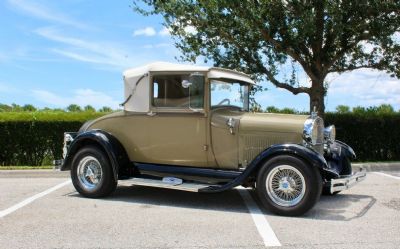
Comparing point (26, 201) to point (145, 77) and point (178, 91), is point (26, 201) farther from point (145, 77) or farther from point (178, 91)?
point (178, 91)

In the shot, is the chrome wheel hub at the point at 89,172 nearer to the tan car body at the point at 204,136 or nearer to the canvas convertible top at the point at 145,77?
the tan car body at the point at 204,136

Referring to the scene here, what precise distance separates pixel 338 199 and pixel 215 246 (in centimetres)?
353

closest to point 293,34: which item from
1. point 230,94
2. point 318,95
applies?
point 318,95

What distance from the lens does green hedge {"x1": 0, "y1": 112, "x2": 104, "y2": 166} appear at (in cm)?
1323

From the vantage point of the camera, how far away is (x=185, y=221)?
641 centimetres

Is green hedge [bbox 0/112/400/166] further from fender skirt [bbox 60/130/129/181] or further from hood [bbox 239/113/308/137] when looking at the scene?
hood [bbox 239/113/308/137]

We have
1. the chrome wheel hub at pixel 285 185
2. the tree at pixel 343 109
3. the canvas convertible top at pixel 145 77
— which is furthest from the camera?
the tree at pixel 343 109

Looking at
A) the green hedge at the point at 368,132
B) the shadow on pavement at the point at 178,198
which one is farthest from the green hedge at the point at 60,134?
the shadow on pavement at the point at 178,198

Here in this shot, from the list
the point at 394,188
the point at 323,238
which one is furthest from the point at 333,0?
the point at 323,238

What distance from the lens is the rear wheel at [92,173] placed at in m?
7.93

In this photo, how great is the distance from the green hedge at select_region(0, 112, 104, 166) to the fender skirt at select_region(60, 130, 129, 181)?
503 cm

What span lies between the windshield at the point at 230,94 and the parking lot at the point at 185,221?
4.98 ft

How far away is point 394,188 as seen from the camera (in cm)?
917

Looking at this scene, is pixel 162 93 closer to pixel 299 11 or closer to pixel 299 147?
pixel 299 147
